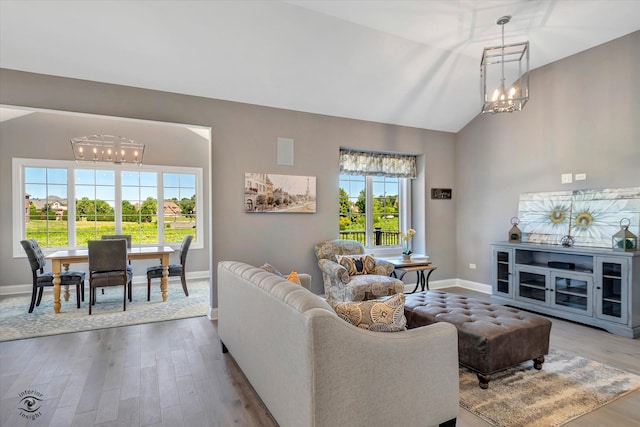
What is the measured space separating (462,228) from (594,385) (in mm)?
3704

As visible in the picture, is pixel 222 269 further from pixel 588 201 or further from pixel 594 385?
pixel 588 201

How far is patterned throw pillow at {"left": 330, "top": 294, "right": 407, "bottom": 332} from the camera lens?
1822 mm

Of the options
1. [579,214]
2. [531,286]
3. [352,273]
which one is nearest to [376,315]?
[352,273]

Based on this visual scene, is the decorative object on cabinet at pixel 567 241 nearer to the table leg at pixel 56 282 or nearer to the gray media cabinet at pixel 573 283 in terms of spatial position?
the gray media cabinet at pixel 573 283

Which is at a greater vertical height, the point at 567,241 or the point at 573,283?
the point at 567,241

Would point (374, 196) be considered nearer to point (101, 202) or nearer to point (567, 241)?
point (567, 241)

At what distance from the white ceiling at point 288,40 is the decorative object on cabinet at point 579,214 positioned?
1940 millimetres

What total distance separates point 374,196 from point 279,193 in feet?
6.31

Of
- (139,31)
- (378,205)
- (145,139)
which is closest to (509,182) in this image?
(378,205)

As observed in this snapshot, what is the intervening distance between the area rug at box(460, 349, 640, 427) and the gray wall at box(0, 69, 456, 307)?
2.83 meters

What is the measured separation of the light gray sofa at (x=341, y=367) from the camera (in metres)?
1.53

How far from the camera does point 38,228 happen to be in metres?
5.92

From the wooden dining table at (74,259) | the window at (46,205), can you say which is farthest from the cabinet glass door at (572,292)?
the window at (46,205)

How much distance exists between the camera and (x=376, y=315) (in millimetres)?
1852
